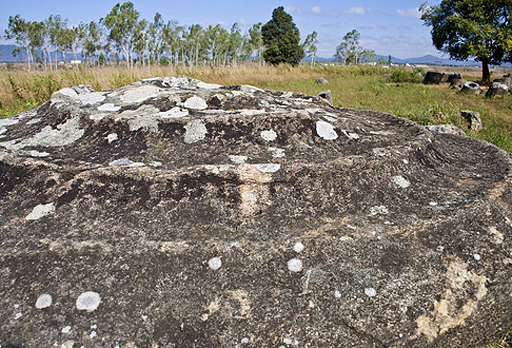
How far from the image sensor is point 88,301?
1763mm

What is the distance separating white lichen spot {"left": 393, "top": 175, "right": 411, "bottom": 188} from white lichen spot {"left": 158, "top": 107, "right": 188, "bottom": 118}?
1.82 m

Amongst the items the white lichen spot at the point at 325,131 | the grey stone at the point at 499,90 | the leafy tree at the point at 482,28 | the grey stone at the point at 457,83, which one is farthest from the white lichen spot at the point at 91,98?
the leafy tree at the point at 482,28

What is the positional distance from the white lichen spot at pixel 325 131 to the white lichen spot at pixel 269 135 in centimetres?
38

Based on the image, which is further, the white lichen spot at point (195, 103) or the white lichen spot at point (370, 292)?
the white lichen spot at point (195, 103)

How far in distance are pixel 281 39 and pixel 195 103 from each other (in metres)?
58.0

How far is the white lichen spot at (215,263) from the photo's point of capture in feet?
6.19

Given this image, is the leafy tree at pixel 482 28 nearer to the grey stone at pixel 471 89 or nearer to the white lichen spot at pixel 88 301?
the grey stone at pixel 471 89

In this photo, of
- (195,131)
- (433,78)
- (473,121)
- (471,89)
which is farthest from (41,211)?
(433,78)

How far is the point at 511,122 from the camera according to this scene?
9.34 metres

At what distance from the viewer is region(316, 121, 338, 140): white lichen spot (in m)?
2.92

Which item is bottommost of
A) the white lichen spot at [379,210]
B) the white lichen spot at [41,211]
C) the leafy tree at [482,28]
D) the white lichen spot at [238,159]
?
the white lichen spot at [41,211]

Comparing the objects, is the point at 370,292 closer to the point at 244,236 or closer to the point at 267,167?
the point at 244,236

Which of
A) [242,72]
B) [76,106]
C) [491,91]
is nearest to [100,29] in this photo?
[242,72]

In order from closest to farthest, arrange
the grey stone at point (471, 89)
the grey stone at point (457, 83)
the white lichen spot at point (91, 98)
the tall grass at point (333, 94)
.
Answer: the white lichen spot at point (91, 98) → the tall grass at point (333, 94) → the grey stone at point (471, 89) → the grey stone at point (457, 83)
